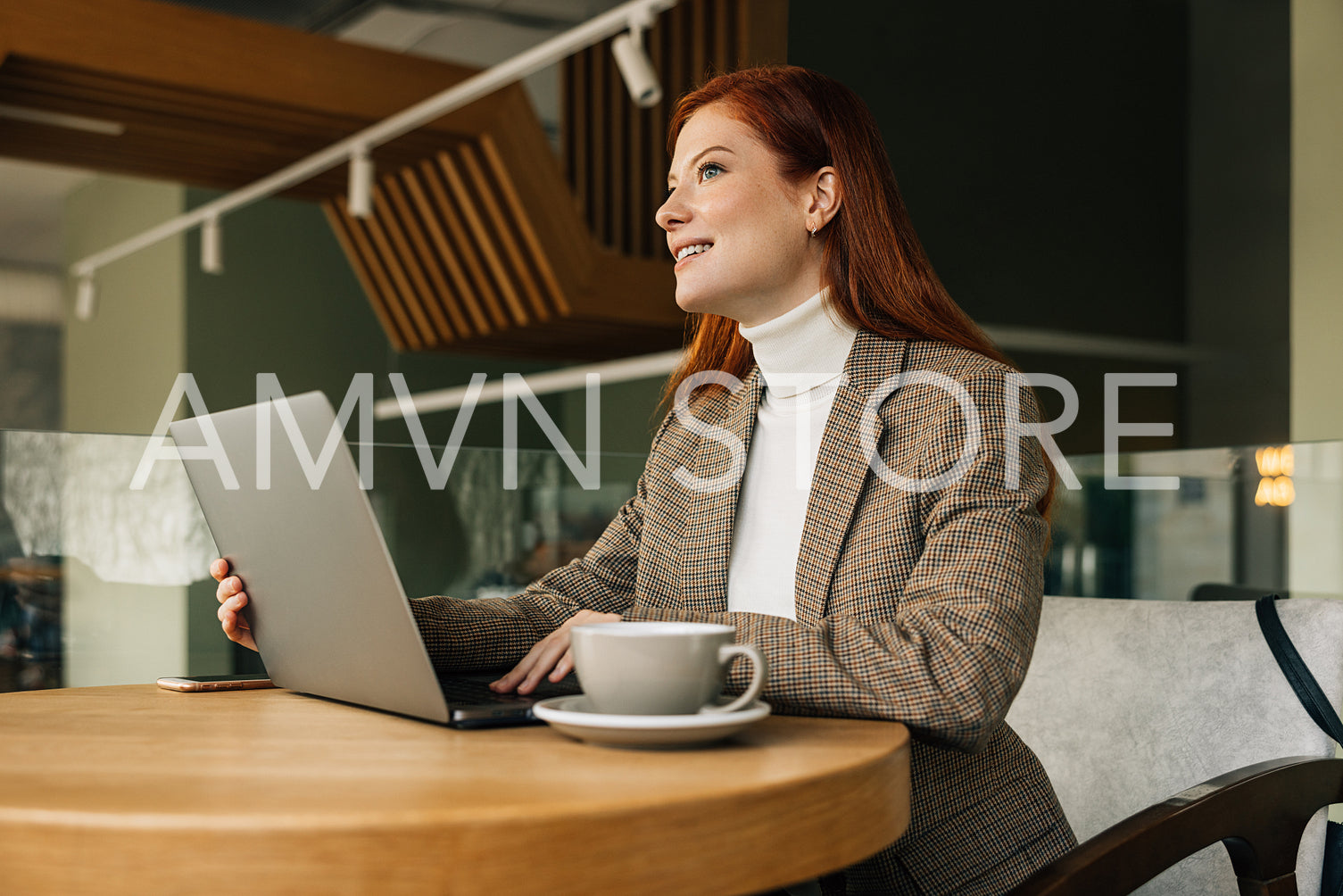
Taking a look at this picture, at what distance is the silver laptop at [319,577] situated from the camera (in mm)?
723

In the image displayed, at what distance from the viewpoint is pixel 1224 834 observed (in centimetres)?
100

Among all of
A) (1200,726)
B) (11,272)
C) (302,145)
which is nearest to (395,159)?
(302,145)

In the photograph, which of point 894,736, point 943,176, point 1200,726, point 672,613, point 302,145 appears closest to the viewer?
point 894,736

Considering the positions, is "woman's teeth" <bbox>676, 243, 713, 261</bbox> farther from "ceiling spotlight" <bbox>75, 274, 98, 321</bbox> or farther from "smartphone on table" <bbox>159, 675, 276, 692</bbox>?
"ceiling spotlight" <bbox>75, 274, 98, 321</bbox>

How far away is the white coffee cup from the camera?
670 millimetres

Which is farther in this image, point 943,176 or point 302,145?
point 302,145

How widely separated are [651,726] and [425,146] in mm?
4448

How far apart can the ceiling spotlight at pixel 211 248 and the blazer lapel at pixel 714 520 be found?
3243 millimetres

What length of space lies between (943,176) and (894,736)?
10.2ft

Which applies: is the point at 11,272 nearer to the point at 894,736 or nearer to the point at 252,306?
the point at 252,306

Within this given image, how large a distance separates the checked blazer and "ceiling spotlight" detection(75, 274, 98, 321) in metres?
3.05

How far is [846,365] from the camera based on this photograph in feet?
3.84

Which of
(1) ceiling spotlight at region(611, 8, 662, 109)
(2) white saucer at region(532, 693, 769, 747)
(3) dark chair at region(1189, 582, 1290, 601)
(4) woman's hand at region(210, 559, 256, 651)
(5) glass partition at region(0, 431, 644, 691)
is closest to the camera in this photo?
(2) white saucer at region(532, 693, 769, 747)

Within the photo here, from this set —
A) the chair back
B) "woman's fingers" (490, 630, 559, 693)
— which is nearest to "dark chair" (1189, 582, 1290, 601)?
the chair back
